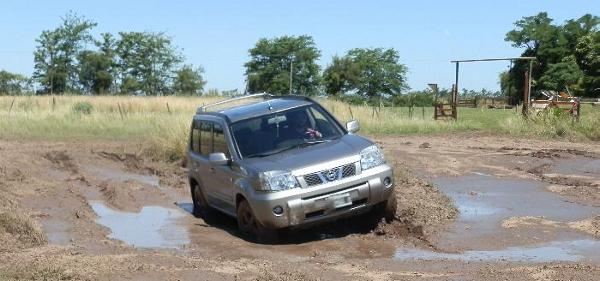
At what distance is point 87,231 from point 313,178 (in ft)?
10.6

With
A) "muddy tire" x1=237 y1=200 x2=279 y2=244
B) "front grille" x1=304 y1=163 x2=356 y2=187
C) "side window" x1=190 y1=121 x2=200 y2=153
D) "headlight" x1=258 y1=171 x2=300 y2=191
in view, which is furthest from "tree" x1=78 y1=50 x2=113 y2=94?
"front grille" x1=304 y1=163 x2=356 y2=187

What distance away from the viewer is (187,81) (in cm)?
7488

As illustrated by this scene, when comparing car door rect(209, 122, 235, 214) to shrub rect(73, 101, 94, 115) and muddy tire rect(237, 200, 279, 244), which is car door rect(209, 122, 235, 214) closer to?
muddy tire rect(237, 200, 279, 244)

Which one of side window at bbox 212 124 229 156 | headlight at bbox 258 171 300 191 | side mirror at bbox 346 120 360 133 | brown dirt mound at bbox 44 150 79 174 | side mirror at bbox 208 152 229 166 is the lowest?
brown dirt mound at bbox 44 150 79 174

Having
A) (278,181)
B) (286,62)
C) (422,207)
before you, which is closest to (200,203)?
(278,181)

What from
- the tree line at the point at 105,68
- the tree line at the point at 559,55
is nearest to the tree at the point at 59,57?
the tree line at the point at 105,68

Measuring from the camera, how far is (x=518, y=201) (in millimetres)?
11930

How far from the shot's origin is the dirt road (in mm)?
7102

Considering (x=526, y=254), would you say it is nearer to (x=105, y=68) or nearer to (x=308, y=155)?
(x=308, y=155)

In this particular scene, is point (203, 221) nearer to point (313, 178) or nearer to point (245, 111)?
point (245, 111)

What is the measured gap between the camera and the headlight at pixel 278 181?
9.01 metres

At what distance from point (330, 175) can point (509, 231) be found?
2.25 m

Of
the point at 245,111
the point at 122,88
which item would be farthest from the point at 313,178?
the point at 122,88

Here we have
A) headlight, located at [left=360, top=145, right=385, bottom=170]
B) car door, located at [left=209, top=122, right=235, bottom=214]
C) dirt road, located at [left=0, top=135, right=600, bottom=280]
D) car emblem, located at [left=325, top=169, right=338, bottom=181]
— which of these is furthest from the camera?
car door, located at [left=209, top=122, right=235, bottom=214]
